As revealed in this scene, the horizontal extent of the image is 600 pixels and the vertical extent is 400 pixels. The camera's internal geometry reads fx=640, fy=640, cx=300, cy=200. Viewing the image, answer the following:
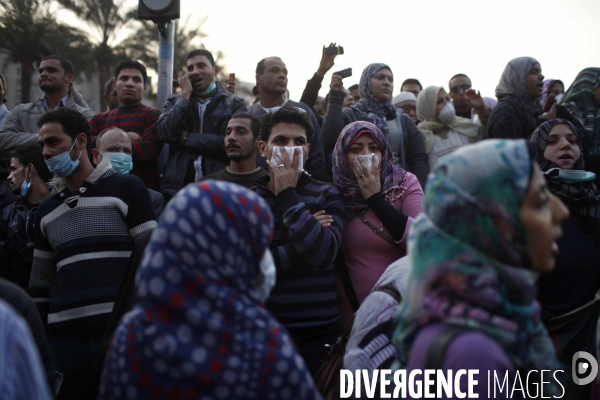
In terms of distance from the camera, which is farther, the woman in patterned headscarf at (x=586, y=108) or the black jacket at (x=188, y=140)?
the black jacket at (x=188, y=140)

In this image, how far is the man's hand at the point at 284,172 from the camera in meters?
3.92

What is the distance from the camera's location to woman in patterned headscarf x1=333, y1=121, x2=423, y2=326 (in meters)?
3.90

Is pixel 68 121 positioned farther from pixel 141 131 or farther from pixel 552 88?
pixel 552 88

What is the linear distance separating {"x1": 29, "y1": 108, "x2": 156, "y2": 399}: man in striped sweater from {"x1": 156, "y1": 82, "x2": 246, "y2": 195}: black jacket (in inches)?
54.7

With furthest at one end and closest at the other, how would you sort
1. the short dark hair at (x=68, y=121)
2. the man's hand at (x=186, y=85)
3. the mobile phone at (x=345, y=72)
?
the mobile phone at (x=345, y=72) → the man's hand at (x=186, y=85) → the short dark hair at (x=68, y=121)

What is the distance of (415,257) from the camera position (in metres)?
1.99

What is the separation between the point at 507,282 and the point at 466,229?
0.20 metres

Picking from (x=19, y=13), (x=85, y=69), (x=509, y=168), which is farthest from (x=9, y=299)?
(x=85, y=69)

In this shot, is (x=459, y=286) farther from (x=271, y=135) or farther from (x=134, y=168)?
(x=134, y=168)

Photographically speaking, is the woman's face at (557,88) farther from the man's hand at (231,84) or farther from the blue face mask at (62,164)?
the blue face mask at (62,164)

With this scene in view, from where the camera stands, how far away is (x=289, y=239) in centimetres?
386

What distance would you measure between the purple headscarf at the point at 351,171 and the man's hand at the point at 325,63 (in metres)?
1.92

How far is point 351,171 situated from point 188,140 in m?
1.91

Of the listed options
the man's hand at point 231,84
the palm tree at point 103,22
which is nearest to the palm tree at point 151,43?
the palm tree at point 103,22
